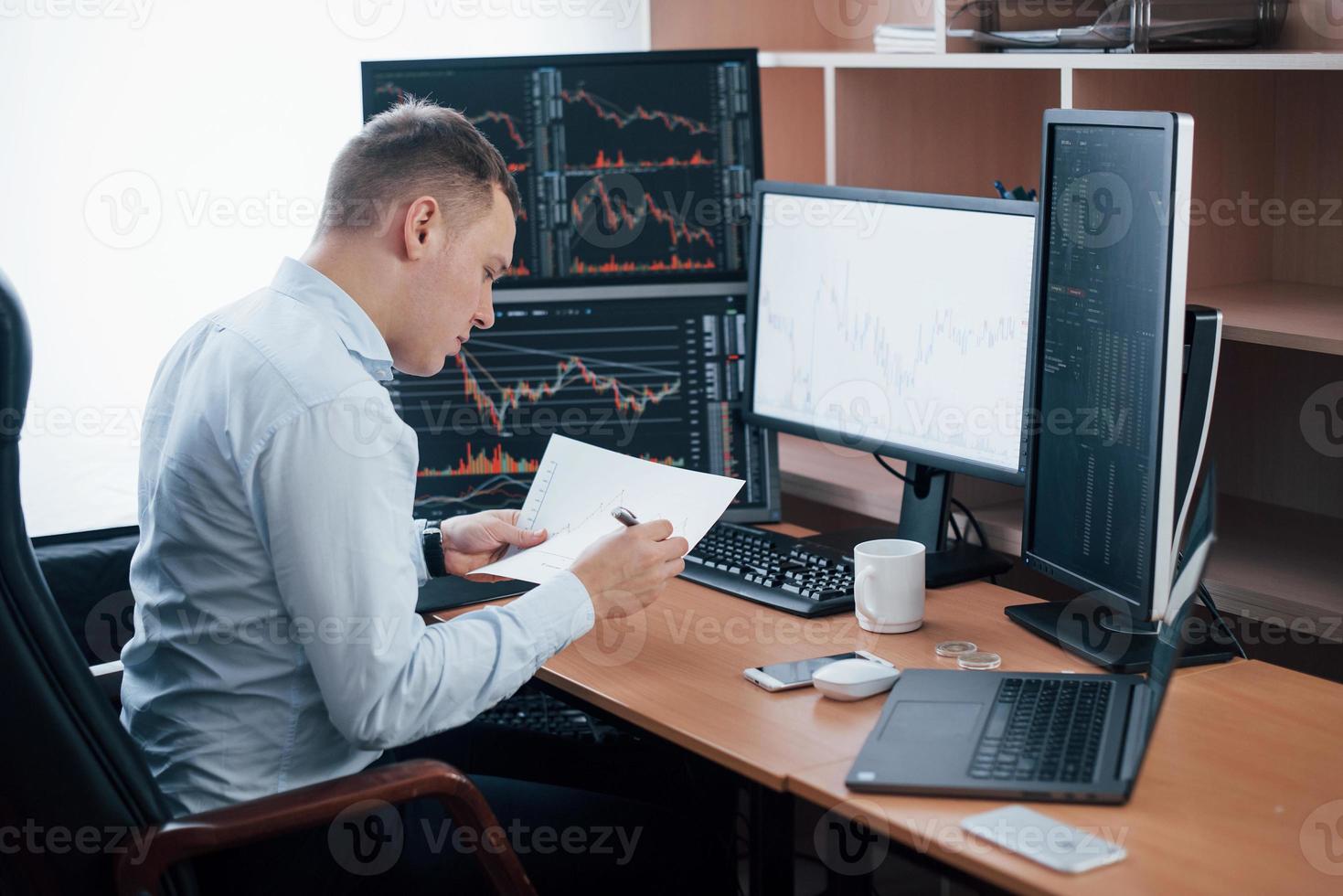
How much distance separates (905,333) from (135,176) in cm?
137

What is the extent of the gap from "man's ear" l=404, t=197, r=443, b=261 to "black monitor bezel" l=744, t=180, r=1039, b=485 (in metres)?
0.70

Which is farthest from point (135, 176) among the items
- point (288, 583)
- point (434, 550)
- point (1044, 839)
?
point (1044, 839)

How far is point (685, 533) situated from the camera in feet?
5.36

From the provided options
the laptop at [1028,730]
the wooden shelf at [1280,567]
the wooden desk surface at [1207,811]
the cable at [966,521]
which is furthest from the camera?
the cable at [966,521]

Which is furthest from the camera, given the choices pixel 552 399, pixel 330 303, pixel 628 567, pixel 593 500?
pixel 552 399

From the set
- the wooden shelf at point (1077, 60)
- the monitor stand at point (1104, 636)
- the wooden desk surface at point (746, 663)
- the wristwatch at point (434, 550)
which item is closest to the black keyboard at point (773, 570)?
the wooden desk surface at point (746, 663)

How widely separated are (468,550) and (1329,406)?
1.27 meters

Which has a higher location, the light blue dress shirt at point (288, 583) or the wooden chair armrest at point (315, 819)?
the light blue dress shirt at point (288, 583)

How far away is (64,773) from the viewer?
3.93 ft

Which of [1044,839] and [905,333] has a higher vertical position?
[905,333]

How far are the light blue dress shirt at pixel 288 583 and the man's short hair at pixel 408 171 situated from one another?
0.09 m

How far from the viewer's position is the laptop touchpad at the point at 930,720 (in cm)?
132

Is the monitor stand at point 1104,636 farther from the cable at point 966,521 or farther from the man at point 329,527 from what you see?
the man at point 329,527

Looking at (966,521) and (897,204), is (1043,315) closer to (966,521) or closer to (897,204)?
(897,204)
